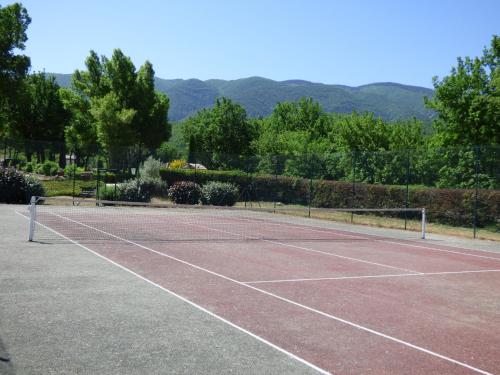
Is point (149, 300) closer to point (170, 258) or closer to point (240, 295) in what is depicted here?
point (240, 295)

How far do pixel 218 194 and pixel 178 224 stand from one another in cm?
1046

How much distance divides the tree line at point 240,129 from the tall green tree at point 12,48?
78 mm

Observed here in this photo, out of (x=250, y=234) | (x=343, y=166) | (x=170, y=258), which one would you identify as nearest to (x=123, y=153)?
(x=343, y=166)

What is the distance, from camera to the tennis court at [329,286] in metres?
6.77

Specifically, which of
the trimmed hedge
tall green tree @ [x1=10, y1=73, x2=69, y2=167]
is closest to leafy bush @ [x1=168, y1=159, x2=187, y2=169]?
the trimmed hedge

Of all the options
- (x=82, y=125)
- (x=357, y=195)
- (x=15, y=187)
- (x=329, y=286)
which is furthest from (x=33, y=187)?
(x=82, y=125)

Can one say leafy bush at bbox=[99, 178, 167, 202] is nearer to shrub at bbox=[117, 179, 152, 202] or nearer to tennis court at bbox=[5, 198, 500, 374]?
shrub at bbox=[117, 179, 152, 202]

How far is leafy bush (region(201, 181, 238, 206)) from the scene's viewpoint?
3244 centimetres

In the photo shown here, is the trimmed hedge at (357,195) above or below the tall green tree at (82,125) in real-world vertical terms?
below

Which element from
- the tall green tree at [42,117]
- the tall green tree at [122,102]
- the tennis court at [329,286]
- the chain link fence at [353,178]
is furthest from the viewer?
the tall green tree at [42,117]

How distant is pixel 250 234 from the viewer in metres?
19.5

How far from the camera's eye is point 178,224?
2205 cm

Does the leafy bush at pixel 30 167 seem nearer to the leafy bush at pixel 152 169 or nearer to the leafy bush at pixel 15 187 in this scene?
the leafy bush at pixel 152 169

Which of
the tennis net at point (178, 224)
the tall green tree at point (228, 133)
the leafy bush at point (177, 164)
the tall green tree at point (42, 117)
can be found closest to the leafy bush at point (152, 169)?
the leafy bush at point (177, 164)
